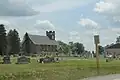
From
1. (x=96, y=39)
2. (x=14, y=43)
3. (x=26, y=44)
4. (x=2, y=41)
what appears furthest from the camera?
(x=26, y=44)

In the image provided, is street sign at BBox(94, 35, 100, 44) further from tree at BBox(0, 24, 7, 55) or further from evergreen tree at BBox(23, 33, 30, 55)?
evergreen tree at BBox(23, 33, 30, 55)

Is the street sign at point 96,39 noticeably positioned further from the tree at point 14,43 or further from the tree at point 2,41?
the tree at point 14,43

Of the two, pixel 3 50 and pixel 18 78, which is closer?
pixel 18 78

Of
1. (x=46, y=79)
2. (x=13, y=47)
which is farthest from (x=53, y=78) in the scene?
(x=13, y=47)

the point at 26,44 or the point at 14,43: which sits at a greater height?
the point at 26,44

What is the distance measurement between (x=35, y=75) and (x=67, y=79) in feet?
9.96

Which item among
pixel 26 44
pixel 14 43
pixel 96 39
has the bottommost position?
pixel 96 39

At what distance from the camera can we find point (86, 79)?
28719 mm

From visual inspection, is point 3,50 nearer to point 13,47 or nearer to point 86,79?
point 13,47

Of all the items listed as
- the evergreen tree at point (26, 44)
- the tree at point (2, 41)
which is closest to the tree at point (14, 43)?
the tree at point (2, 41)

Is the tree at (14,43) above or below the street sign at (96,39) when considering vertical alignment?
above

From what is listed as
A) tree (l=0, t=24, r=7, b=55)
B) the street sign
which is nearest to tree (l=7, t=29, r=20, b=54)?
tree (l=0, t=24, r=7, b=55)

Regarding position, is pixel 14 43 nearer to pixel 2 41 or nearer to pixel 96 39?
pixel 2 41

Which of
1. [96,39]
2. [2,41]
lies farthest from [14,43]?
[96,39]
